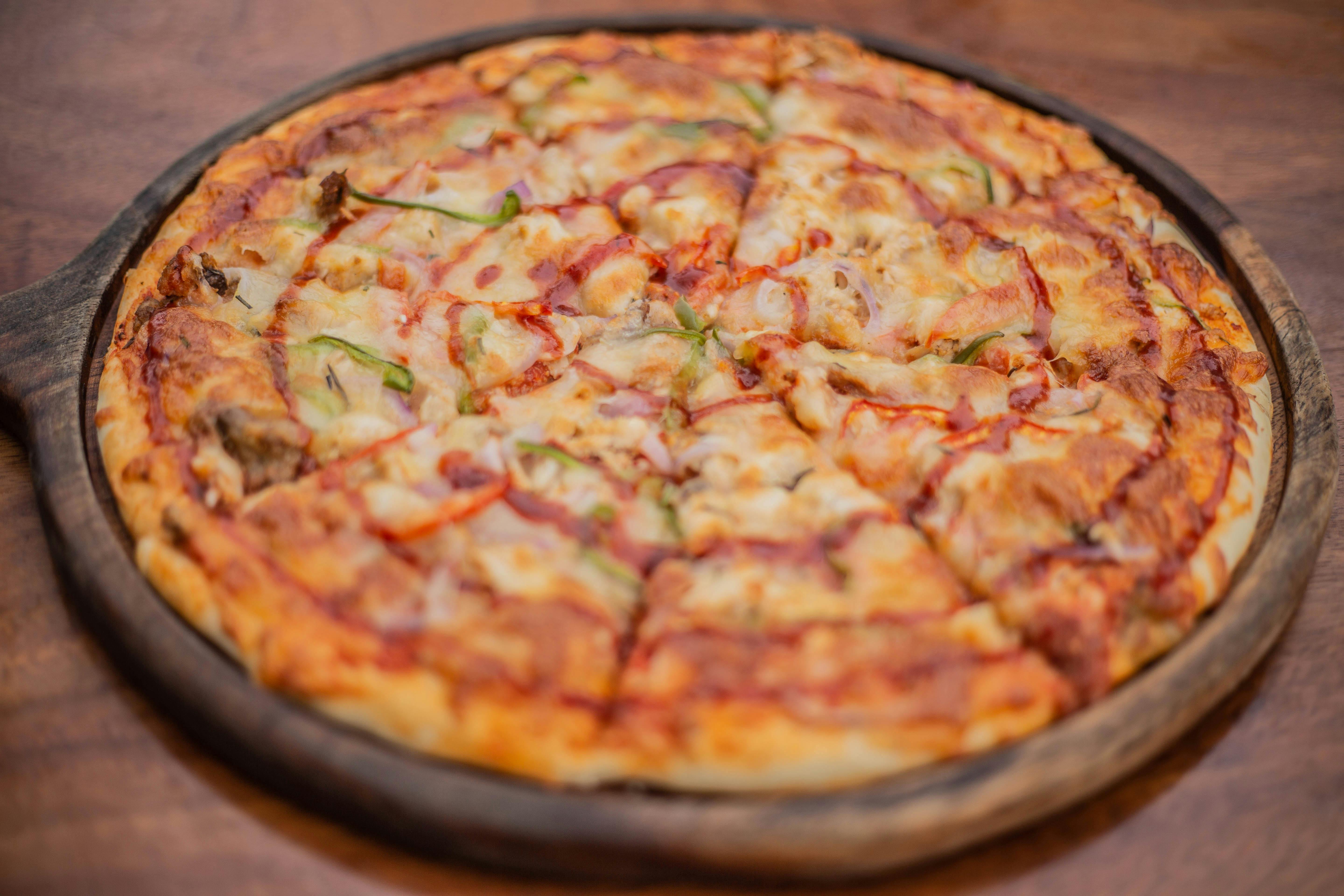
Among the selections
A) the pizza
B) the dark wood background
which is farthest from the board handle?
the dark wood background

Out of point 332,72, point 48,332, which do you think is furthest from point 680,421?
point 332,72

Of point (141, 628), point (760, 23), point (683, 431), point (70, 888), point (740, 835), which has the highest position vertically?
point (760, 23)

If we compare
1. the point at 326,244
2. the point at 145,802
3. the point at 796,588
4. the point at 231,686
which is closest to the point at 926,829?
the point at 796,588

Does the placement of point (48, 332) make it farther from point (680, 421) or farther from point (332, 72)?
point (332, 72)

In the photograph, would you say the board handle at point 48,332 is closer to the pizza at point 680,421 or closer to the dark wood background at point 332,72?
the pizza at point 680,421

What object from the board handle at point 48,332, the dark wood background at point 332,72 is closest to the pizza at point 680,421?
the board handle at point 48,332

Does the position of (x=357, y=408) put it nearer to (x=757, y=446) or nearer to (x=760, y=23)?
(x=757, y=446)

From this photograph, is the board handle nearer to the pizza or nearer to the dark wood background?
the pizza
